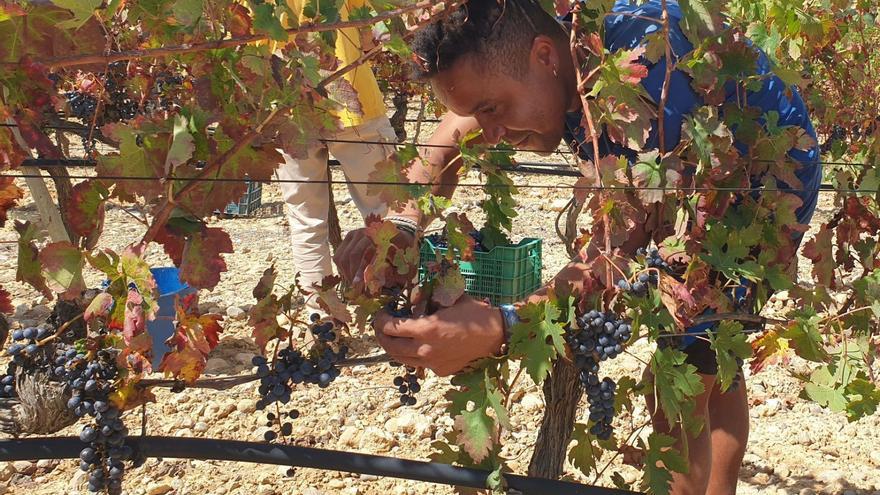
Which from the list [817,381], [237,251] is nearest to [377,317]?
[817,381]

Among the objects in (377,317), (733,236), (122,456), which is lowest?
(122,456)

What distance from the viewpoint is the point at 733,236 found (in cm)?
165

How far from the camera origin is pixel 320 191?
12.8 ft

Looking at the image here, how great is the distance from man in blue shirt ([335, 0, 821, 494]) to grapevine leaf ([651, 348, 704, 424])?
0.37 ft

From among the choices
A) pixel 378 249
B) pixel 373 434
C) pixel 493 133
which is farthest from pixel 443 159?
pixel 373 434

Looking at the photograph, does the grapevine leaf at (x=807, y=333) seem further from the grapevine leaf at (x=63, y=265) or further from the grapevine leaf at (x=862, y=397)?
the grapevine leaf at (x=63, y=265)

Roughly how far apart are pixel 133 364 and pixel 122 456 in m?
0.25

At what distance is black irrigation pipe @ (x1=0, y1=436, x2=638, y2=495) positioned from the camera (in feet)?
5.61

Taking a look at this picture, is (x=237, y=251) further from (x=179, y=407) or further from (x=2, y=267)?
(x=179, y=407)

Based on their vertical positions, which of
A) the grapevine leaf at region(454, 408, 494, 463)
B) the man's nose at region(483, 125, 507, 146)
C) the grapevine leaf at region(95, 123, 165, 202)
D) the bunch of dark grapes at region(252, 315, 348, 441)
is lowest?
the grapevine leaf at region(454, 408, 494, 463)

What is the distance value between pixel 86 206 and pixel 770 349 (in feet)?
4.57

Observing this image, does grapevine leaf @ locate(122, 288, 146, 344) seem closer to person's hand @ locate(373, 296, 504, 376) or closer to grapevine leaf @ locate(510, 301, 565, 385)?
person's hand @ locate(373, 296, 504, 376)

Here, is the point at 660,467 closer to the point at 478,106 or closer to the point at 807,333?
the point at 807,333

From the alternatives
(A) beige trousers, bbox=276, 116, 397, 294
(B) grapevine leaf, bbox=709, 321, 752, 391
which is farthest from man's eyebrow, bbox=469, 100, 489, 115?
(A) beige trousers, bbox=276, 116, 397, 294
